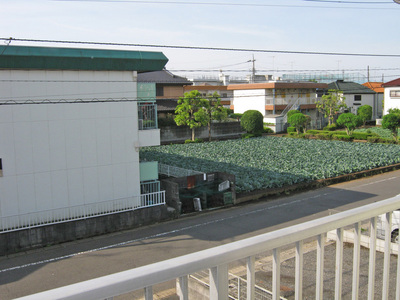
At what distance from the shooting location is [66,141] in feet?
39.6

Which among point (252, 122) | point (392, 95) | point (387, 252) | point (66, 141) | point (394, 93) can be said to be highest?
point (394, 93)

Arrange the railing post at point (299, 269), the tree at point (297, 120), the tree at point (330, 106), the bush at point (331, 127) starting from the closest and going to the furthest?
the railing post at point (299, 269) → the tree at point (297, 120) → the bush at point (331, 127) → the tree at point (330, 106)

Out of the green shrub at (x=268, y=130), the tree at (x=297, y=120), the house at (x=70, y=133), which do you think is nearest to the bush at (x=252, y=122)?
the green shrub at (x=268, y=130)

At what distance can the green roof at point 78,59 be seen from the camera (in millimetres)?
11133

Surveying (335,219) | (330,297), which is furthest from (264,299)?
(335,219)

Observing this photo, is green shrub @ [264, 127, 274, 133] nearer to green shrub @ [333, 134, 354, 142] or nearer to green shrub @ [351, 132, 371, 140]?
green shrub @ [333, 134, 354, 142]

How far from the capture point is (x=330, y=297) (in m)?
2.52

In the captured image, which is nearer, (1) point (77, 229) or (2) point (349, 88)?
(1) point (77, 229)

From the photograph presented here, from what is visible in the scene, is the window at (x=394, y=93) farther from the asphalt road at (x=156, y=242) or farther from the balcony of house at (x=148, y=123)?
the balcony of house at (x=148, y=123)

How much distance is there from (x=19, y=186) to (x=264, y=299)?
29.7 feet

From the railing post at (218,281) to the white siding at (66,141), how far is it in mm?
11205

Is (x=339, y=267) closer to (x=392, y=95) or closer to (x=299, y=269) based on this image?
(x=299, y=269)

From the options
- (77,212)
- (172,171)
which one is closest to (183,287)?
(77,212)

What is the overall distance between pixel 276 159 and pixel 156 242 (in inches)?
498
